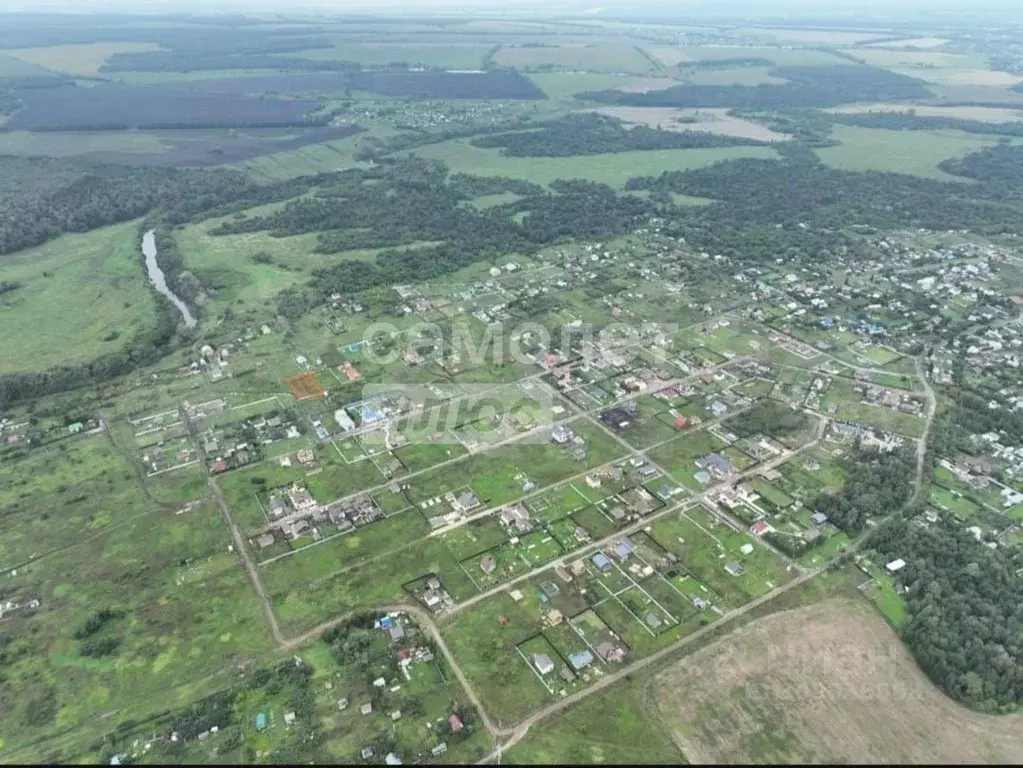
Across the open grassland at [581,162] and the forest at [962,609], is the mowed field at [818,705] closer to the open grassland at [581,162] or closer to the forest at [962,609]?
the forest at [962,609]

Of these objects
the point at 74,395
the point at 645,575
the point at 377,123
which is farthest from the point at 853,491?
the point at 377,123

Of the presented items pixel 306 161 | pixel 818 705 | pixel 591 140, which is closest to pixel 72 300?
pixel 306 161

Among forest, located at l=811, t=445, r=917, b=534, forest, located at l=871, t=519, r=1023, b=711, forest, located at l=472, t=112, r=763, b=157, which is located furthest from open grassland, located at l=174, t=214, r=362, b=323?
forest, located at l=871, t=519, r=1023, b=711

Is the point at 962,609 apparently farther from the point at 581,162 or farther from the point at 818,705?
the point at 581,162

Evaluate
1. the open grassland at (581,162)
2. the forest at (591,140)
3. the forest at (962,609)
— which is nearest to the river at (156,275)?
the open grassland at (581,162)

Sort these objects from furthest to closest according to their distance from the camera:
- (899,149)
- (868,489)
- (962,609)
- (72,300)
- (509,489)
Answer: (899,149) < (72,300) < (509,489) < (868,489) < (962,609)

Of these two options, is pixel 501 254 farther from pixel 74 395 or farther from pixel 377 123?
pixel 377 123
